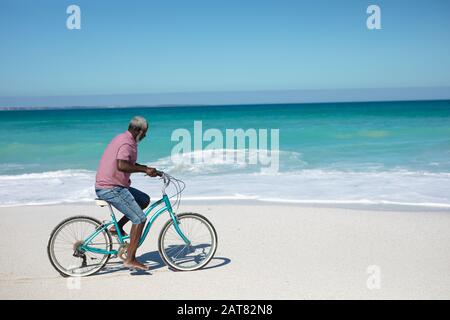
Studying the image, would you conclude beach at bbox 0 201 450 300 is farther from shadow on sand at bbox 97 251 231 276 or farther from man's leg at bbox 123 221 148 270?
man's leg at bbox 123 221 148 270

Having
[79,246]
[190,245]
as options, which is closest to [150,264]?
[190,245]

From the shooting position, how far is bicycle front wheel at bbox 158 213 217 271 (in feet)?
16.3

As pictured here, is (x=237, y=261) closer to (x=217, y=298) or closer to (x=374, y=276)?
(x=217, y=298)

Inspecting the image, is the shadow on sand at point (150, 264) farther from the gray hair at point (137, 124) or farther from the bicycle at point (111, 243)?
the gray hair at point (137, 124)

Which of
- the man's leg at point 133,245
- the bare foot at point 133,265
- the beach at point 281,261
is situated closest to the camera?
the beach at point 281,261

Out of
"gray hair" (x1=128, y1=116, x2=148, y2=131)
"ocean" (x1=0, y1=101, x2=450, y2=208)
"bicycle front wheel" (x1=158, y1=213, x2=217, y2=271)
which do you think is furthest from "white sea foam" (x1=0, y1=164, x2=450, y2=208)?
"gray hair" (x1=128, y1=116, x2=148, y2=131)

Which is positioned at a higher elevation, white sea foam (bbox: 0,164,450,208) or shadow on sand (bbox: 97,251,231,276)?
shadow on sand (bbox: 97,251,231,276)

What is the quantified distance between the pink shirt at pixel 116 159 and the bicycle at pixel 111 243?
0.25m

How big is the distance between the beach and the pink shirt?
102 centimetres

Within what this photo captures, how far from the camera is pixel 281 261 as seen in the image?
5336mm

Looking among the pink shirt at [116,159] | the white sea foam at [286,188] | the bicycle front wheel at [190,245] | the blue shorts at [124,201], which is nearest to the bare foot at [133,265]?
the bicycle front wheel at [190,245]

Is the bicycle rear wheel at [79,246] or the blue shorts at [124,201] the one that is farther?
the bicycle rear wheel at [79,246]

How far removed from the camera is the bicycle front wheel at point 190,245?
497 centimetres

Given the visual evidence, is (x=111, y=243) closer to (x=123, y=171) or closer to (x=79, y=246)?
(x=79, y=246)
